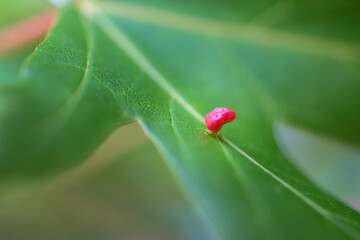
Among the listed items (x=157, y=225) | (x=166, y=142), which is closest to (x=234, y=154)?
(x=166, y=142)

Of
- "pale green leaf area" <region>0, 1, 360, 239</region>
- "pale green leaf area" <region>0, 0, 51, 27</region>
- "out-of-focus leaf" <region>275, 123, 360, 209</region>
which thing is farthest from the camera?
"out-of-focus leaf" <region>275, 123, 360, 209</region>

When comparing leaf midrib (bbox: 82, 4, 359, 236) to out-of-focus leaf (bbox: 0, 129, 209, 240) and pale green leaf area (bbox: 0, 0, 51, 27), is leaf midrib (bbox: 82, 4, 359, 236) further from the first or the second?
out-of-focus leaf (bbox: 0, 129, 209, 240)

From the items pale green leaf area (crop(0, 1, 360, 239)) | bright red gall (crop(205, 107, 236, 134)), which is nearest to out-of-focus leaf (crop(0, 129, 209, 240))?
pale green leaf area (crop(0, 1, 360, 239))

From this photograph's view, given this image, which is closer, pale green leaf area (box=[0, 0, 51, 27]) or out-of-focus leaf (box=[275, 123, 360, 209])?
pale green leaf area (box=[0, 0, 51, 27])

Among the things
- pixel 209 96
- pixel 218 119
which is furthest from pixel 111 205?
pixel 218 119

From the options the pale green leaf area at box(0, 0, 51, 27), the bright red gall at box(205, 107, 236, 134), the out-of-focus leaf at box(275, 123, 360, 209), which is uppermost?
the pale green leaf area at box(0, 0, 51, 27)

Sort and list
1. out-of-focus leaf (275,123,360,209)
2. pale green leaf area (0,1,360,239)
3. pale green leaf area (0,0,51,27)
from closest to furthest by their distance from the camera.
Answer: pale green leaf area (0,1,360,239), pale green leaf area (0,0,51,27), out-of-focus leaf (275,123,360,209)

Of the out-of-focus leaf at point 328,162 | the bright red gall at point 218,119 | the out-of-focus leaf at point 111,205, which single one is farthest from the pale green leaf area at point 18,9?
the out-of-focus leaf at point 328,162

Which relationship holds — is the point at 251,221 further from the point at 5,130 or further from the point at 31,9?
the point at 31,9

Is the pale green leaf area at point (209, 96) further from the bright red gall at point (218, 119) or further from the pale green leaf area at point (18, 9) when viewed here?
the pale green leaf area at point (18, 9)
